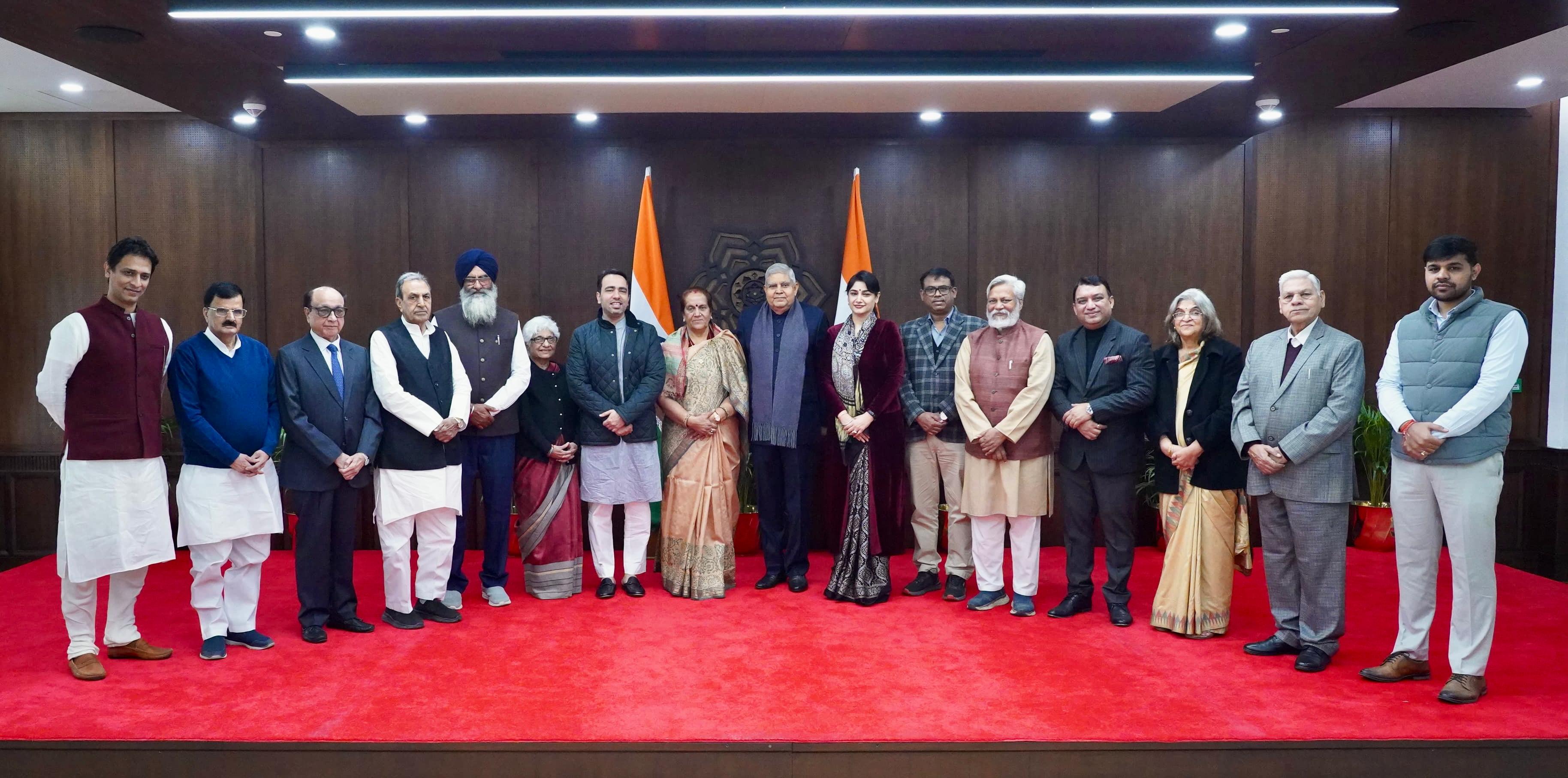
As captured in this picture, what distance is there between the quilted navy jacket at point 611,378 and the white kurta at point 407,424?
58 cm

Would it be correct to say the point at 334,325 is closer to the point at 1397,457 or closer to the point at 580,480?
the point at 580,480

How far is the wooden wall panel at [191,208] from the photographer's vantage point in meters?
6.02

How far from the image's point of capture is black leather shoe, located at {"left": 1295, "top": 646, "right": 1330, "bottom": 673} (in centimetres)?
351

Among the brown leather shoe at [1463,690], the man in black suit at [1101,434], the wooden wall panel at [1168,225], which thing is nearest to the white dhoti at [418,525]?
the man in black suit at [1101,434]

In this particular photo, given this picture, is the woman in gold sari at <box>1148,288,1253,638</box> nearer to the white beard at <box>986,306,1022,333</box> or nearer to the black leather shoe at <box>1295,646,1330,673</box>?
the black leather shoe at <box>1295,646,1330,673</box>

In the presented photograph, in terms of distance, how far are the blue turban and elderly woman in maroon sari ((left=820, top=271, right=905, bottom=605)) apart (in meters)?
1.68

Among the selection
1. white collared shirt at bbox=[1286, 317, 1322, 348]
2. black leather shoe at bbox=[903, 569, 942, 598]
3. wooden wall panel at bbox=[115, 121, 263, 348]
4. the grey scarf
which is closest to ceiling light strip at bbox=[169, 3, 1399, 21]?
white collared shirt at bbox=[1286, 317, 1322, 348]

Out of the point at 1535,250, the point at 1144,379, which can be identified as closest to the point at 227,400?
the point at 1144,379

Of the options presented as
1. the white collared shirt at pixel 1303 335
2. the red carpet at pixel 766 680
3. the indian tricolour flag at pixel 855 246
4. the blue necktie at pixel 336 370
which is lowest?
the red carpet at pixel 766 680

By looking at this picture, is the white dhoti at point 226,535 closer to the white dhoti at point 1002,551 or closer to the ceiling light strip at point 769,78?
the ceiling light strip at point 769,78

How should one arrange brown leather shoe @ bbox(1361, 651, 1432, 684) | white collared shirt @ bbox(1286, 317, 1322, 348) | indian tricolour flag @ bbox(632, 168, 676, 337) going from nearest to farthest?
brown leather shoe @ bbox(1361, 651, 1432, 684) → white collared shirt @ bbox(1286, 317, 1322, 348) → indian tricolour flag @ bbox(632, 168, 676, 337)

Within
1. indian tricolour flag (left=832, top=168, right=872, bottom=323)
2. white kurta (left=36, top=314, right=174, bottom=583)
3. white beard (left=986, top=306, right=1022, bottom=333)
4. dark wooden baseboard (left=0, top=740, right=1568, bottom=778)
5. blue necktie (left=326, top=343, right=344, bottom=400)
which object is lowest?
dark wooden baseboard (left=0, top=740, right=1568, bottom=778)

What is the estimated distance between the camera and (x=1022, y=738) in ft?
9.44

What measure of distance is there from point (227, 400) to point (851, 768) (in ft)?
9.12
